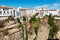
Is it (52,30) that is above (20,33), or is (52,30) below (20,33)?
above

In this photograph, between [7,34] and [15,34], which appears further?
[15,34]

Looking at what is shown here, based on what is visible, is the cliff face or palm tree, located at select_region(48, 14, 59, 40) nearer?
the cliff face

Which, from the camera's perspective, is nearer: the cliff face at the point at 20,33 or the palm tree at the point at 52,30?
the cliff face at the point at 20,33

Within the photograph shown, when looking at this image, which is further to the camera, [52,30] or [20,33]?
[20,33]

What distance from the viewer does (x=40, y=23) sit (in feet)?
45.7

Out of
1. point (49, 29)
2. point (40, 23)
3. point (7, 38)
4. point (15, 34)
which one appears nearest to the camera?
point (7, 38)

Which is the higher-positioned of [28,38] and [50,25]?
[50,25]

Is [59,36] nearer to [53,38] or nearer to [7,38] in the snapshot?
[53,38]

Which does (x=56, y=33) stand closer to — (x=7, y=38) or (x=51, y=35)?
(x=51, y=35)

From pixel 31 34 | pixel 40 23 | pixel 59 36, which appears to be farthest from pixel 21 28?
pixel 59 36

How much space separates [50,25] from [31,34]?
1.54 m

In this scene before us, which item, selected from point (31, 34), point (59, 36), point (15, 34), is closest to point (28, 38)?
point (31, 34)

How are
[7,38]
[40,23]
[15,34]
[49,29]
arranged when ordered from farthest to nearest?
[40,23] → [49,29] → [15,34] → [7,38]

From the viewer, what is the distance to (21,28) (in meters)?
12.9
